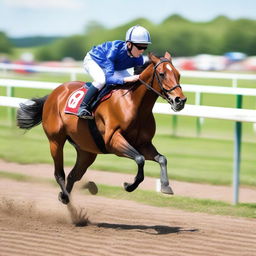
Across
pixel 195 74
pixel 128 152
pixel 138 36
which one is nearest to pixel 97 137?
pixel 128 152

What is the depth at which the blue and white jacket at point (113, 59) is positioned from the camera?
5688 millimetres

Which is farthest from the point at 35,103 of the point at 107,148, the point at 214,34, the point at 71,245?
the point at 214,34

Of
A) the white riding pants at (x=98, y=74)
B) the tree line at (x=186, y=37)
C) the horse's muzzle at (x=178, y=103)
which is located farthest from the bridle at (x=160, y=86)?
the tree line at (x=186, y=37)

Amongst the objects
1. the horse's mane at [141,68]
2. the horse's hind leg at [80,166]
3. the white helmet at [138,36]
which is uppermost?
the white helmet at [138,36]

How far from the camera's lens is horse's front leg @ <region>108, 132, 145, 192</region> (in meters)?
5.32

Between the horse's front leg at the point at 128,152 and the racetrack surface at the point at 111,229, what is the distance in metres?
0.35

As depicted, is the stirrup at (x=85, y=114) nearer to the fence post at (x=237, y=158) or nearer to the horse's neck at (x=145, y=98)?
the horse's neck at (x=145, y=98)

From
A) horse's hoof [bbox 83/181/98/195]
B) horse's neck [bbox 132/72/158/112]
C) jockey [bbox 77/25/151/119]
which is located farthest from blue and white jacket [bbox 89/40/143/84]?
horse's hoof [bbox 83/181/98/195]

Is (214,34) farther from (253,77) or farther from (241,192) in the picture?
(241,192)

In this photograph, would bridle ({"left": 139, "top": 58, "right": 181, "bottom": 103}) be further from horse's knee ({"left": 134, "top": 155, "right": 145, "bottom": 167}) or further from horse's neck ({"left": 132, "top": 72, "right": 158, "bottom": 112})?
horse's knee ({"left": 134, "top": 155, "right": 145, "bottom": 167})

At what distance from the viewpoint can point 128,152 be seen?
540 cm

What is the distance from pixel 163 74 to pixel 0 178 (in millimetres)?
3455

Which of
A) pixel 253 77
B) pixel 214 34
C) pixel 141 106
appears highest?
pixel 141 106

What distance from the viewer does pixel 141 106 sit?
5496 mm
